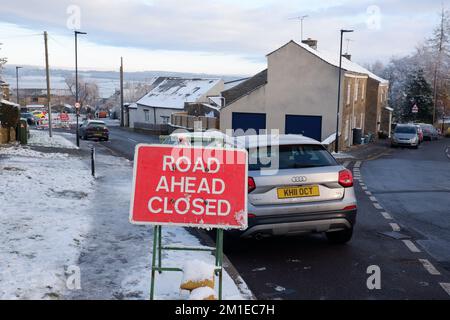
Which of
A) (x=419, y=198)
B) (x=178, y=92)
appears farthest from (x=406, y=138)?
(x=178, y=92)

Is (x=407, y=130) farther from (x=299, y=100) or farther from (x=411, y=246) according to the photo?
(x=411, y=246)

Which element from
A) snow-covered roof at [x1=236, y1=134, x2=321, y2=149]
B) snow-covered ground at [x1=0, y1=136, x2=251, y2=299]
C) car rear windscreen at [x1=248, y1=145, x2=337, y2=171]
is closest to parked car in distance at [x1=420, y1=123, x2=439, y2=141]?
snow-covered ground at [x1=0, y1=136, x2=251, y2=299]

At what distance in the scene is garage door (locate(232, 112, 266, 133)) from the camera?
111 feet

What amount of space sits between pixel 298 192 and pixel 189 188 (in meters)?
2.13

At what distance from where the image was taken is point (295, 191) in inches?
258

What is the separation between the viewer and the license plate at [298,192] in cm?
650

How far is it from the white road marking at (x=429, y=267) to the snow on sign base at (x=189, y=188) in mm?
3034

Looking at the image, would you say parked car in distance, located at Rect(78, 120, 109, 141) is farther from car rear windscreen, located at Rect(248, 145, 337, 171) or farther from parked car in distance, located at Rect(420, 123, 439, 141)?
parked car in distance, located at Rect(420, 123, 439, 141)

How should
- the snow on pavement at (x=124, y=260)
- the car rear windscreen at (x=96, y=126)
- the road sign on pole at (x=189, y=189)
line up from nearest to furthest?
1. the road sign on pole at (x=189, y=189)
2. the snow on pavement at (x=124, y=260)
3. the car rear windscreen at (x=96, y=126)

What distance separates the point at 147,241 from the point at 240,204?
2824mm

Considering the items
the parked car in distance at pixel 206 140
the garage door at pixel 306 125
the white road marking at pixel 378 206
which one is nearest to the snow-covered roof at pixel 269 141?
the parked car in distance at pixel 206 140

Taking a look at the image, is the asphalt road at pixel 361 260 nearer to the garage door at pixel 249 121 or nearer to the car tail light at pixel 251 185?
the car tail light at pixel 251 185
